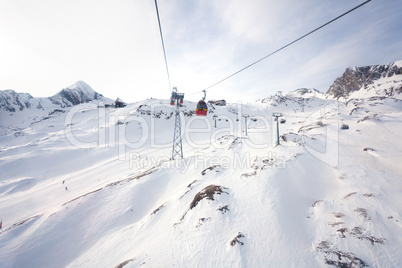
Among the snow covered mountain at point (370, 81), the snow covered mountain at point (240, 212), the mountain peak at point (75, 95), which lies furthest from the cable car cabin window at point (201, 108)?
the snow covered mountain at point (370, 81)

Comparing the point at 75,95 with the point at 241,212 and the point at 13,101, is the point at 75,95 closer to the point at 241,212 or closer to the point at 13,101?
the point at 13,101

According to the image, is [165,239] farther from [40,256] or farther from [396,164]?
[396,164]

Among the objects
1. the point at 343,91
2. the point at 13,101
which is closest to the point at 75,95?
the point at 13,101

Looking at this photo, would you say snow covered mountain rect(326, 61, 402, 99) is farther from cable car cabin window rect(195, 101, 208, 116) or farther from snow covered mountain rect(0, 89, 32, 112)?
snow covered mountain rect(0, 89, 32, 112)

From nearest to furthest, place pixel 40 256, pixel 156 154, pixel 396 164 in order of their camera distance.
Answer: pixel 40 256
pixel 396 164
pixel 156 154

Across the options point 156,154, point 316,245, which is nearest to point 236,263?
point 316,245

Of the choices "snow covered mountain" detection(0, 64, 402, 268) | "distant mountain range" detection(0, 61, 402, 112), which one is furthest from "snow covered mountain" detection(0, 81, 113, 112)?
"snow covered mountain" detection(0, 64, 402, 268)

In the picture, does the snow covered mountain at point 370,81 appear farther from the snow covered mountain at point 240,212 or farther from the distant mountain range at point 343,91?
the snow covered mountain at point 240,212
